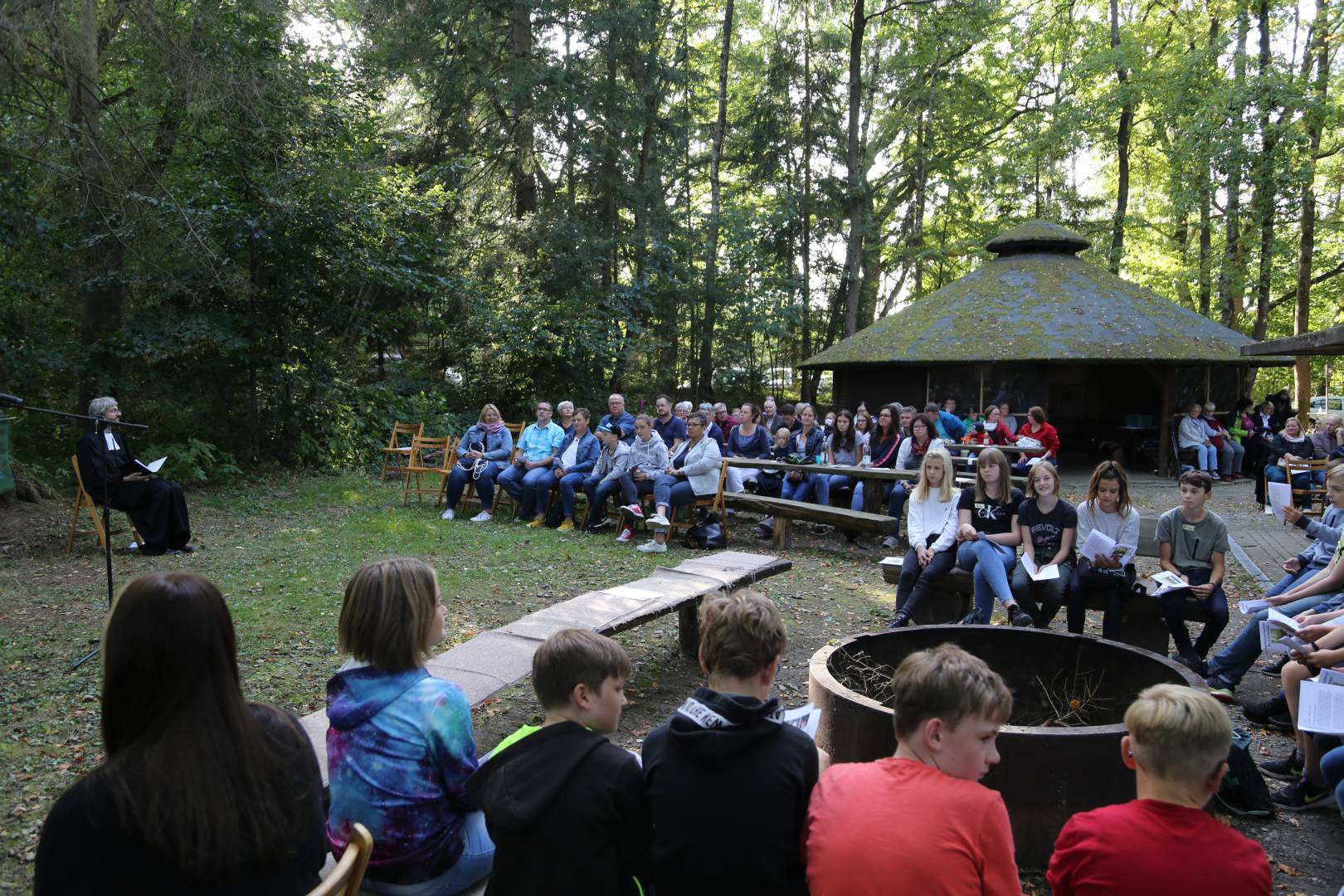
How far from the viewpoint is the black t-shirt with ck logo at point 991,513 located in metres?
6.12

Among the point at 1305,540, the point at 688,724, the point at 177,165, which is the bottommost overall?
the point at 1305,540

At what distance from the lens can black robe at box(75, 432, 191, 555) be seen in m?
7.99

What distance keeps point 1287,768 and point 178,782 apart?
15.5 ft

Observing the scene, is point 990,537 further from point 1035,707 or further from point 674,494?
point 674,494

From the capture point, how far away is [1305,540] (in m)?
9.95

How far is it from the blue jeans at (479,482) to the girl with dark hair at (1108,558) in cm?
690

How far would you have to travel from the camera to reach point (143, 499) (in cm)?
809

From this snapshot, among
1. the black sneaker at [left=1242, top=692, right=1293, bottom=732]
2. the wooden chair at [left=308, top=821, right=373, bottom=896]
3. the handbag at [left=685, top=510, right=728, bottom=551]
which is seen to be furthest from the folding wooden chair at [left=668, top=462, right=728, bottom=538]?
the wooden chair at [left=308, top=821, right=373, bottom=896]

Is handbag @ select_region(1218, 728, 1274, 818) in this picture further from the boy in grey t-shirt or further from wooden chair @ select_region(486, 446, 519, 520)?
wooden chair @ select_region(486, 446, 519, 520)

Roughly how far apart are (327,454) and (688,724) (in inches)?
524

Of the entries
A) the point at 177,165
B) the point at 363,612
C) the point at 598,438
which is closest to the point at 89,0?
the point at 177,165

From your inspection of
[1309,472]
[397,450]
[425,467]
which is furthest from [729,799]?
[1309,472]

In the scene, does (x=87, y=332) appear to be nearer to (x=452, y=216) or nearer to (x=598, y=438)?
(x=598, y=438)

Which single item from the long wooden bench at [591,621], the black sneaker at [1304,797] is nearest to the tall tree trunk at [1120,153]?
the long wooden bench at [591,621]
